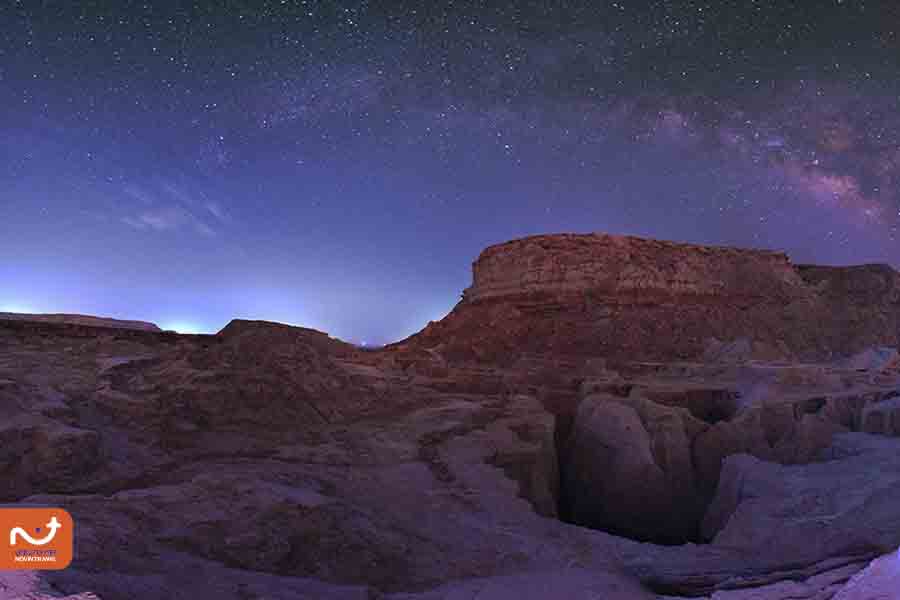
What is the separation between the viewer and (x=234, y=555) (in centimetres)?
Answer: 458

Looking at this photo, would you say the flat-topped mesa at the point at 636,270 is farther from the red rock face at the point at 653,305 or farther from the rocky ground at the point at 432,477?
the rocky ground at the point at 432,477

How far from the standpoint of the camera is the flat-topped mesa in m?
28.4

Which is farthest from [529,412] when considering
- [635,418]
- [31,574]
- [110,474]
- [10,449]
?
[31,574]

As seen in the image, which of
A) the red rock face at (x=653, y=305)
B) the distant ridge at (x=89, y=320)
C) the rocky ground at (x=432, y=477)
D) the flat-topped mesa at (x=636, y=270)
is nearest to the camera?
the rocky ground at (x=432, y=477)

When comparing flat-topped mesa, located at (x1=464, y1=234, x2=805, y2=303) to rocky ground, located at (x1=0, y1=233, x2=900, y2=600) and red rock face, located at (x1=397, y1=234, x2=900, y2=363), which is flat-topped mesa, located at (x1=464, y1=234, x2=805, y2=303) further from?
rocky ground, located at (x1=0, y1=233, x2=900, y2=600)

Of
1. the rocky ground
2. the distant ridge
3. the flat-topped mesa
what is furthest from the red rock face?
the distant ridge

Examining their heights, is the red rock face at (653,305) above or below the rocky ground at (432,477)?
above

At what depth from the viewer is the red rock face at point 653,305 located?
26.3 m

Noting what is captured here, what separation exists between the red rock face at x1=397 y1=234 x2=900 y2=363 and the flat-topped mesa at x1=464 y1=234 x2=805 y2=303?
56 mm

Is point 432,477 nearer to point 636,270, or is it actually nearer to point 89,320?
point 636,270

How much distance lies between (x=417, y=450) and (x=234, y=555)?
14.9 feet

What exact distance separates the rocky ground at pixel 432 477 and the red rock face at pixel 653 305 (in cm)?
1002

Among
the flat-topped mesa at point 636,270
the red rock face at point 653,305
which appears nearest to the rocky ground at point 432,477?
the red rock face at point 653,305

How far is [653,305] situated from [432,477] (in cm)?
2309
